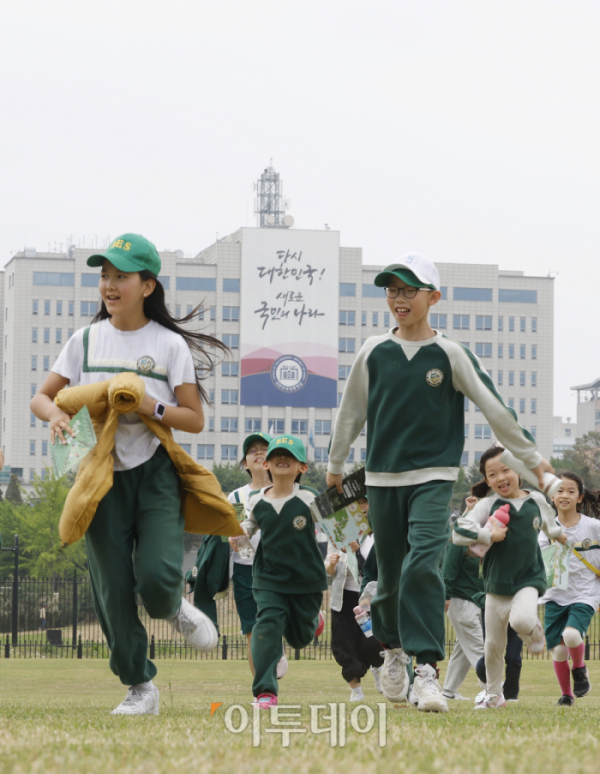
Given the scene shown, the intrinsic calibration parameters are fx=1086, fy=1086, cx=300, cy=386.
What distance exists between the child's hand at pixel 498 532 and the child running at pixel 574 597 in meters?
1.36

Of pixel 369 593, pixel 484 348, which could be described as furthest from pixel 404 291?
pixel 484 348

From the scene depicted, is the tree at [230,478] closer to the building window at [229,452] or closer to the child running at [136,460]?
the building window at [229,452]

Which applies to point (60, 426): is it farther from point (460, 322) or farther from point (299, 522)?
point (460, 322)

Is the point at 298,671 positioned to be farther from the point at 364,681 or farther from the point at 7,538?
the point at 7,538

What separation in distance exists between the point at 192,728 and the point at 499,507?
4468 mm

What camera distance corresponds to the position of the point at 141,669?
5.82 meters

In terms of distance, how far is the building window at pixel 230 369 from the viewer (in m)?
121

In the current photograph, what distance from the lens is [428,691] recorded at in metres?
5.71

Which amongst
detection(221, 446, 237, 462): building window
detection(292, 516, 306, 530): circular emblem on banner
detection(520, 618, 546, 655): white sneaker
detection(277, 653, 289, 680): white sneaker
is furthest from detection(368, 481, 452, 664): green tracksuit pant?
detection(221, 446, 237, 462): building window

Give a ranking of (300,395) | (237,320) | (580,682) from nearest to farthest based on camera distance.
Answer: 1. (580,682)
2. (300,395)
3. (237,320)

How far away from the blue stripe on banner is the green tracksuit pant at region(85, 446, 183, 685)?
11317 cm

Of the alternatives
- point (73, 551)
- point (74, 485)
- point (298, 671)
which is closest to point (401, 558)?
point (74, 485)

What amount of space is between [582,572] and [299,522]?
324 cm

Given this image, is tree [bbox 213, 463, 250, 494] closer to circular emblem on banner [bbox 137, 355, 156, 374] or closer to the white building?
the white building
